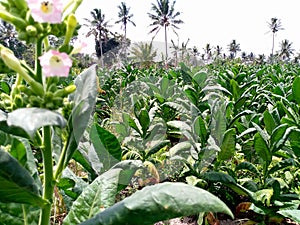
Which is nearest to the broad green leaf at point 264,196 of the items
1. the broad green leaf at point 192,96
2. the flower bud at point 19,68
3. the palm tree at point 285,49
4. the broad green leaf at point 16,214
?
the broad green leaf at point 16,214

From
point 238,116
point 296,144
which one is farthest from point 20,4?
point 238,116

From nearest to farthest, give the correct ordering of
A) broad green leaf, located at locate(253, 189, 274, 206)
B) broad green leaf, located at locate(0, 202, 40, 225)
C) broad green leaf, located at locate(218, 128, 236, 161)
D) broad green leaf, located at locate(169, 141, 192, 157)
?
broad green leaf, located at locate(0, 202, 40, 225) → broad green leaf, located at locate(253, 189, 274, 206) → broad green leaf, located at locate(218, 128, 236, 161) → broad green leaf, located at locate(169, 141, 192, 157)

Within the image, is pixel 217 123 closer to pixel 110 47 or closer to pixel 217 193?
pixel 217 193

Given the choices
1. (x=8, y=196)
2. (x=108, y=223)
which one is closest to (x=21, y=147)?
(x=8, y=196)

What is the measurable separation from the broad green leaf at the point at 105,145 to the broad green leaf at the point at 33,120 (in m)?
0.74

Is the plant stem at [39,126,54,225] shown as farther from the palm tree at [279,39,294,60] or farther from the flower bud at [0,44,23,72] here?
the palm tree at [279,39,294,60]

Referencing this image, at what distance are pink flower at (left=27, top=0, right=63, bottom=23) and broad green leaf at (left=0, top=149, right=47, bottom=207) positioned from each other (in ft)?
0.83

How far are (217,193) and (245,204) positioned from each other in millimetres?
327

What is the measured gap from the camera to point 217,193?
3.23m

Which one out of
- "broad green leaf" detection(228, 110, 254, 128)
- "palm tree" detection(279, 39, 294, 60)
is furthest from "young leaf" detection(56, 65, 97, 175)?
"palm tree" detection(279, 39, 294, 60)

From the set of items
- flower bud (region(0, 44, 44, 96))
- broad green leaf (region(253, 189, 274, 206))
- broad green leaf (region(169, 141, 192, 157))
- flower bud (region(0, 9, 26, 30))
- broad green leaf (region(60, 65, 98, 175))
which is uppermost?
flower bud (region(0, 9, 26, 30))

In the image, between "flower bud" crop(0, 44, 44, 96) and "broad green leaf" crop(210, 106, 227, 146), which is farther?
"broad green leaf" crop(210, 106, 227, 146)

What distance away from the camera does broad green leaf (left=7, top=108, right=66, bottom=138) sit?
58cm

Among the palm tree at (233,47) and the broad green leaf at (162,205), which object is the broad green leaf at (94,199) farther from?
the palm tree at (233,47)
